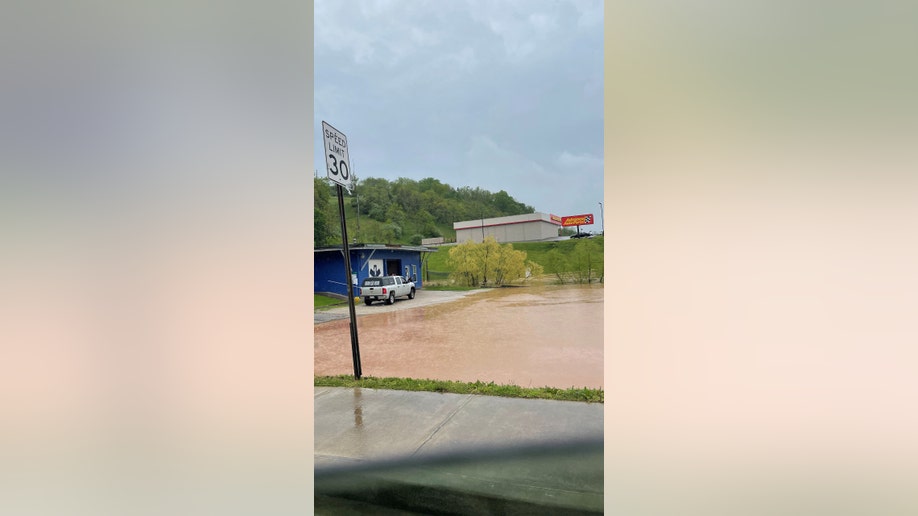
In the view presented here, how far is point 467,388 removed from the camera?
3518 millimetres

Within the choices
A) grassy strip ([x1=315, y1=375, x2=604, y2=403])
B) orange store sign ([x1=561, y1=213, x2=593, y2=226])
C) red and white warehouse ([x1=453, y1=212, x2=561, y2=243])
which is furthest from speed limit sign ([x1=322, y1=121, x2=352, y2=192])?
orange store sign ([x1=561, y1=213, x2=593, y2=226])

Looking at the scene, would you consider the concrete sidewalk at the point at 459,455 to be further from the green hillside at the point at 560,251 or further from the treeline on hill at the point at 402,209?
the treeline on hill at the point at 402,209

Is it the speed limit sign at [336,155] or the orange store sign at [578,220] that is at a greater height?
the speed limit sign at [336,155]

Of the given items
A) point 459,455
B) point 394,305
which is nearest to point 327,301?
point 394,305

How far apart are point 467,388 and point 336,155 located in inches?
92.1

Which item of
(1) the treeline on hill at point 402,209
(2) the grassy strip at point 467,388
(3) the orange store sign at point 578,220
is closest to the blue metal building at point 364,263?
(1) the treeline on hill at point 402,209

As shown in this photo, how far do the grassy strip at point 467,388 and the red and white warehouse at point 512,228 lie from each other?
2465 millimetres

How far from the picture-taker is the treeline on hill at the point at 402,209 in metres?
5.58

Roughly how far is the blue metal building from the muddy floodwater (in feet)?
1.87

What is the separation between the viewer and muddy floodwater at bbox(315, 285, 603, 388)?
14.3 ft

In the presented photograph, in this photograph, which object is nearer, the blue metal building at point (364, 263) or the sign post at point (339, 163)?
the sign post at point (339, 163)

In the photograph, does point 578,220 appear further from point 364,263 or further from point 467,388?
point 364,263
